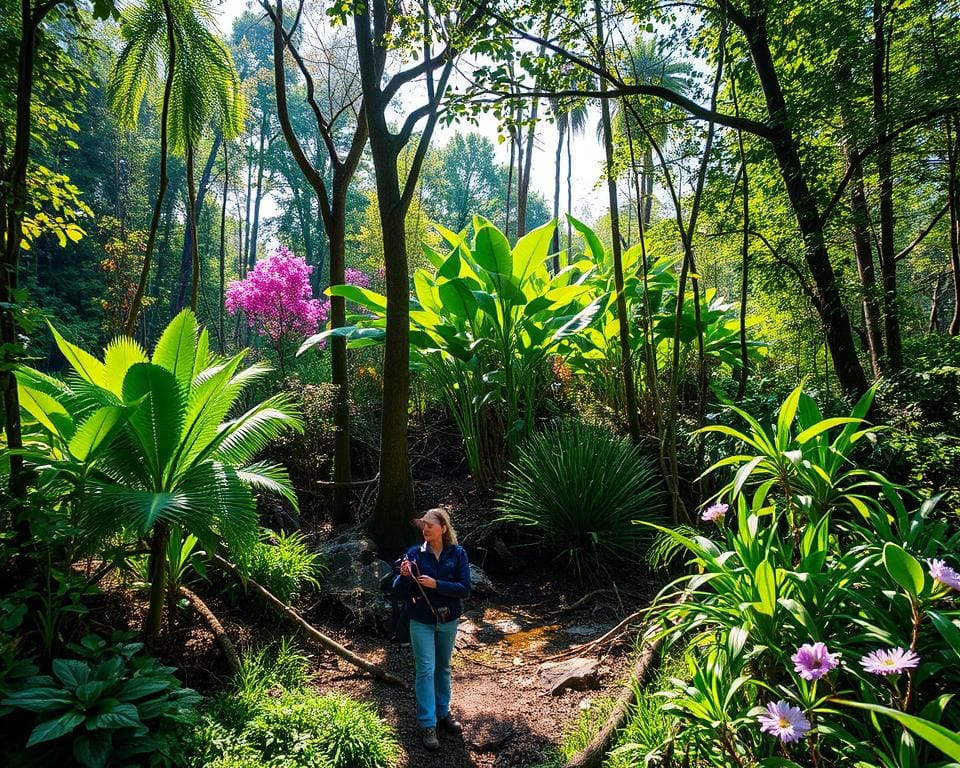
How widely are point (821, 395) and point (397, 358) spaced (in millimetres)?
3998

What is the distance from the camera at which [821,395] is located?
539cm

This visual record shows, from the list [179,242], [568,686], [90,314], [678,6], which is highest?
[179,242]

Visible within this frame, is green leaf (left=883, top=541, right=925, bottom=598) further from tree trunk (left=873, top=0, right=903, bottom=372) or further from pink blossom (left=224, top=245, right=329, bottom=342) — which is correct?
pink blossom (left=224, top=245, right=329, bottom=342)

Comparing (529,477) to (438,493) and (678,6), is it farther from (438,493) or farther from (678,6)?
(678,6)

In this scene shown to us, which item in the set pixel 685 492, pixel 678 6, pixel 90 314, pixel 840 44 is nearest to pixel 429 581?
pixel 685 492

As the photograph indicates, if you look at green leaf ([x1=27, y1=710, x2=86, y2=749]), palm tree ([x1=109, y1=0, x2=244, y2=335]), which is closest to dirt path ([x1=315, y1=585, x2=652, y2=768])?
green leaf ([x1=27, y1=710, x2=86, y2=749])

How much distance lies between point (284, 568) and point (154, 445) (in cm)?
152

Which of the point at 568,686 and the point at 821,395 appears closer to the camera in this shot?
the point at 568,686

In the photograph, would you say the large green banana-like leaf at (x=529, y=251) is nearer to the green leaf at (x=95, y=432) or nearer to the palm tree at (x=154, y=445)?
the palm tree at (x=154, y=445)

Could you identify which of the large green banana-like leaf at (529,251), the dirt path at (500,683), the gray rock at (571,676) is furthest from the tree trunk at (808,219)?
the gray rock at (571,676)

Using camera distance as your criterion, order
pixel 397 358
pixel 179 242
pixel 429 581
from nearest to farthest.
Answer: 1. pixel 429 581
2. pixel 397 358
3. pixel 179 242

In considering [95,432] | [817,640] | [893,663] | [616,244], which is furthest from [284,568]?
[616,244]

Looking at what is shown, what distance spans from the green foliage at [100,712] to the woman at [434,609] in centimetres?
101

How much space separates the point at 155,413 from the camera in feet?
8.57
